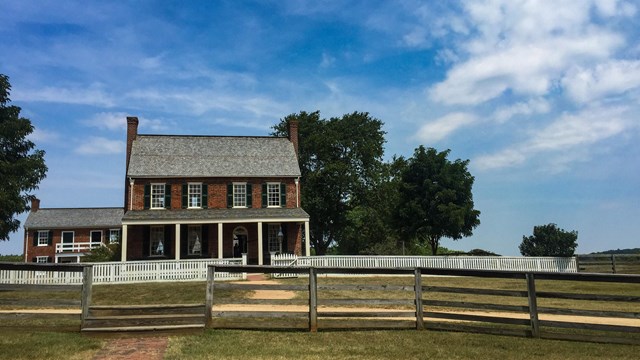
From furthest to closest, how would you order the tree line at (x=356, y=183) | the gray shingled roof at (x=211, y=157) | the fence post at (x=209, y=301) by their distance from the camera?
1. the tree line at (x=356, y=183)
2. the gray shingled roof at (x=211, y=157)
3. the fence post at (x=209, y=301)

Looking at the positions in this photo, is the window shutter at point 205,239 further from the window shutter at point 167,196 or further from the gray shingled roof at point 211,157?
the gray shingled roof at point 211,157

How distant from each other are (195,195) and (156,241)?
4.02 m

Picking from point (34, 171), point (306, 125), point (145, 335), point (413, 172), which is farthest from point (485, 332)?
point (306, 125)

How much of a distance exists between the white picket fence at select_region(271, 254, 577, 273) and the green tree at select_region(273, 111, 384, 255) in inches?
728

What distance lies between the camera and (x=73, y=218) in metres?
48.1

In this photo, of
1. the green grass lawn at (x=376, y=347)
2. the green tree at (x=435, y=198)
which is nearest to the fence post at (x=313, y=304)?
the green grass lawn at (x=376, y=347)

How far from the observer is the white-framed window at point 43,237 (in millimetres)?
46103

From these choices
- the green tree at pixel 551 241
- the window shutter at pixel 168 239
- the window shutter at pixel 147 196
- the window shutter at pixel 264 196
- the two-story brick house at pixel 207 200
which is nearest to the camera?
the two-story brick house at pixel 207 200

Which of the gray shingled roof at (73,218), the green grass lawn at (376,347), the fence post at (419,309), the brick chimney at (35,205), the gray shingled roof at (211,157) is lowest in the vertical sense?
the green grass lawn at (376,347)

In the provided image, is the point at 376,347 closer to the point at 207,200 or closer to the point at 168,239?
A: the point at 168,239

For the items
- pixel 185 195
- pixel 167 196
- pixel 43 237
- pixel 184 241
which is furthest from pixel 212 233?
pixel 43 237

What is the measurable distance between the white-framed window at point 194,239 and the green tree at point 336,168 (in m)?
15.3

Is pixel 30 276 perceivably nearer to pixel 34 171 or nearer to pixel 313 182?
pixel 34 171

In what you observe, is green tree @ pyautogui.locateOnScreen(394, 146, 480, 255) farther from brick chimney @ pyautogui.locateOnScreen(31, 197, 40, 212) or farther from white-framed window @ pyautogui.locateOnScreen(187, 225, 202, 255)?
brick chimney @ pyautogui.locateOnScreen(31, 197, 40, 212)
